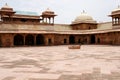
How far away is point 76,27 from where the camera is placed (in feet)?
134

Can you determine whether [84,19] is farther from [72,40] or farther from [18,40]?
[18,40]

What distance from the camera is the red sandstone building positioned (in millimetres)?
29562

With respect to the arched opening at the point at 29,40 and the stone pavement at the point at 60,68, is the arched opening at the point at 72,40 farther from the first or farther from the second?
the stone pavement at the point at 60,68

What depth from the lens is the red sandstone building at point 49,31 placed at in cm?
2956

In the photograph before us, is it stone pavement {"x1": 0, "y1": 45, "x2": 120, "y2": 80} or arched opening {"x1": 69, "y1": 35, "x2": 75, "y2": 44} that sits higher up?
stone pavement {"x1": 0, "y1": 45, "x2": 120, "y2": 80}

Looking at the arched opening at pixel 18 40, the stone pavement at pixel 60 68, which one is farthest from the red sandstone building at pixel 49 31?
the stone pavement at pixel 60 68

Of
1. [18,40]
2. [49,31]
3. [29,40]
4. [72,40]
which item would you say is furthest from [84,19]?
[18,40]

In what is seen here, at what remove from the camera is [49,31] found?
3259cm

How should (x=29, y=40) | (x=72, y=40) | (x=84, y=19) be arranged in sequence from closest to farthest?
1. (x=29, y=40)
2. (x=72, y=40)
3. (x=84, y=19)

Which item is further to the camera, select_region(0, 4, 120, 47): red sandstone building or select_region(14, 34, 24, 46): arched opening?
select_region(14, 34, 24, 46): arched opening

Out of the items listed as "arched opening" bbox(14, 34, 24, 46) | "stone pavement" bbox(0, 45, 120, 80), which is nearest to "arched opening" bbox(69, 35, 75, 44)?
"arched opening" bbox(14, 34, 24, 46)

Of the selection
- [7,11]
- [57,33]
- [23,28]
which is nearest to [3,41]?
[23,28]

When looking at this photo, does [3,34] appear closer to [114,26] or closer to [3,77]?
[114,26]

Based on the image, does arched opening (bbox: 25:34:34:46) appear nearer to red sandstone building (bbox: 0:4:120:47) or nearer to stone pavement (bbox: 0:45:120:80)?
red sandstone building (bbox: 0:4:120:47)
